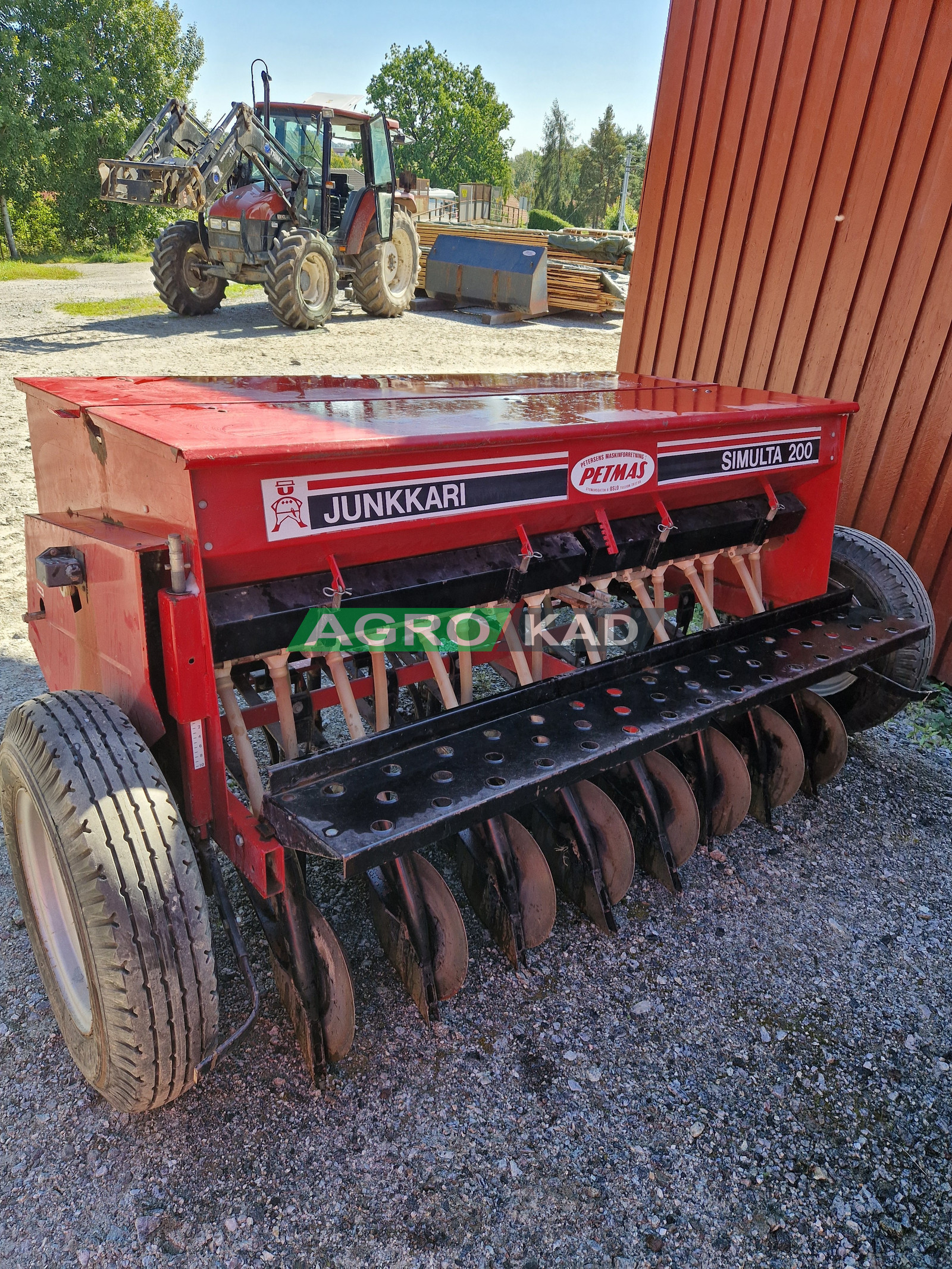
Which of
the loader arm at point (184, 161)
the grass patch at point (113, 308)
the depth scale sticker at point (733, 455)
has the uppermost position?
the loader arm at point (184, 161)

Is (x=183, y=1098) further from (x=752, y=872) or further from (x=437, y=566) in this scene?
(x=752, y=872)

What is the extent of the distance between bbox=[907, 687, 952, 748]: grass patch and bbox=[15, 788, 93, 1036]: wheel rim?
327cm

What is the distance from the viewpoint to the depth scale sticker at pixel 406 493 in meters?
1.84

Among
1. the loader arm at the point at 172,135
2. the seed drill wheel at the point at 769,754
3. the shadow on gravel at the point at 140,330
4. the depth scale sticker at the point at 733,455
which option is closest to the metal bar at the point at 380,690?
the depth scale sticker at the point at 733,455

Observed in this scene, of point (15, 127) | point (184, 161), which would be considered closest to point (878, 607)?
point (184, 161)

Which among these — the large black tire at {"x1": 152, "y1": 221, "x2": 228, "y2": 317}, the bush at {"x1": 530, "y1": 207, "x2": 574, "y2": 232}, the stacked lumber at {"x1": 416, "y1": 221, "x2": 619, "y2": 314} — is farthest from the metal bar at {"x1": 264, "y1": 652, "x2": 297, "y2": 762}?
the bush at {"x1": 530, "y1": 207, "x2": 574, "y2": 232}

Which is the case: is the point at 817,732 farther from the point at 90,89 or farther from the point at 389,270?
the point at 90,89

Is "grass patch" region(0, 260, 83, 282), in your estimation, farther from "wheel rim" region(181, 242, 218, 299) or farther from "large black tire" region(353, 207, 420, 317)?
"large black tire" region(353, 207, 420, 317)

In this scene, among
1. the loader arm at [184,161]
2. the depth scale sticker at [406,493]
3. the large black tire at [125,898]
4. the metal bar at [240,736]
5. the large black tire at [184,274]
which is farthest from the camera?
the large black tire at [184,274]

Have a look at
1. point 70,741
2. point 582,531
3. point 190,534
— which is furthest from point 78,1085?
point 582,531

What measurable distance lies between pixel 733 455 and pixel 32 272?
1998 cm

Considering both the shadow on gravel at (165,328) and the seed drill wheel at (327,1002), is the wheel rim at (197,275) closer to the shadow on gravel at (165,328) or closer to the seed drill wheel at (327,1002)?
the shadow on gravel at (165,328)

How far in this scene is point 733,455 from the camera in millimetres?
2740

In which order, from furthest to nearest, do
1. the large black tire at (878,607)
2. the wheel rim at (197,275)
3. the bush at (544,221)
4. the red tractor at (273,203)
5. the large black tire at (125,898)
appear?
the bush at (544,221) < the wheel rim at (197,275) < the red tractor at (273,203) < the large black tire at (878,607) < the large black tire at (125,898)
